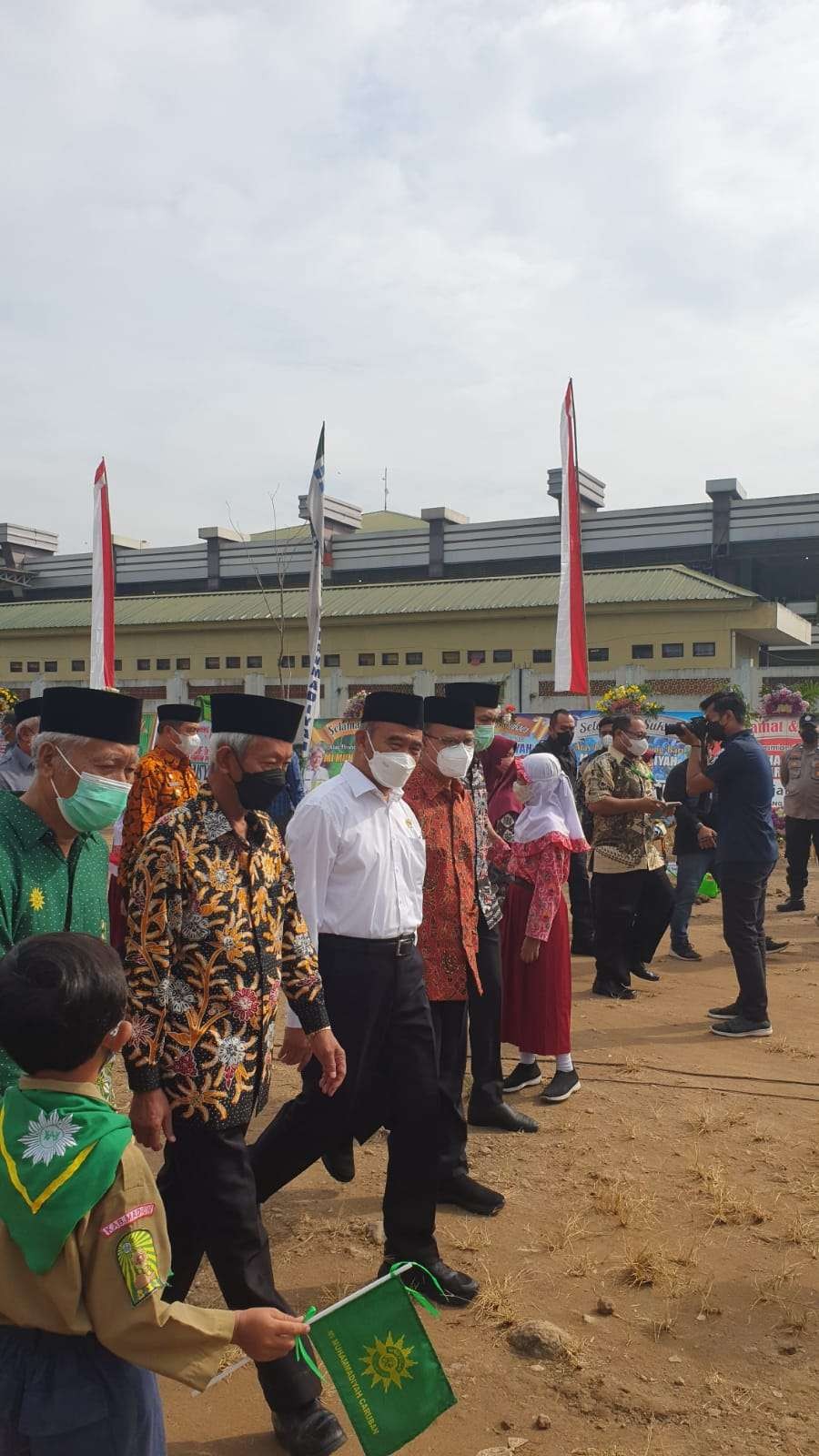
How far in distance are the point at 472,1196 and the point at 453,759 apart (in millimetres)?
1705

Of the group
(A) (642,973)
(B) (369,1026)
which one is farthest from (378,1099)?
(A) (642,973)

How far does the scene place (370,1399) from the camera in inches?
89.3

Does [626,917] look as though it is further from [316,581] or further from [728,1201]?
[316,581]

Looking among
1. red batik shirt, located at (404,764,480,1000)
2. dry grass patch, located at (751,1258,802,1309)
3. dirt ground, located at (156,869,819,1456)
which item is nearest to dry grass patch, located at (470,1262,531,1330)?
dirt ground, located at (156,869,819,1456)

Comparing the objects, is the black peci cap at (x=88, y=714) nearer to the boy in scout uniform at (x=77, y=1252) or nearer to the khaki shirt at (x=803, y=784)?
the boy in scout uniform at (x=77, y=1252)

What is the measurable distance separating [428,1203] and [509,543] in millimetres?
36702

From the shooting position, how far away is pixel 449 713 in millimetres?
4848

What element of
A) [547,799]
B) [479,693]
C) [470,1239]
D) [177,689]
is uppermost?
[177,689]

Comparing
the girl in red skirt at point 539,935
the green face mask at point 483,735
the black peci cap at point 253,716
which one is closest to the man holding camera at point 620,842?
the girl in red skirt at point 539,935

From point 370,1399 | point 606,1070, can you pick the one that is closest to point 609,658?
point 606,1070

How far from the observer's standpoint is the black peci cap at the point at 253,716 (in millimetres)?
3186

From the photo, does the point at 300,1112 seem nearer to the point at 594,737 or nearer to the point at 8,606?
the point at 594,737

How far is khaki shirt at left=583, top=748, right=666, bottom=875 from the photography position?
327 inches

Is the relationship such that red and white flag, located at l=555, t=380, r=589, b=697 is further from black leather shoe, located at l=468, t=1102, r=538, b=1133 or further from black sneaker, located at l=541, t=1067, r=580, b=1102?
black leather shoe, located at l=468, t=1102, r=538, b=1133
